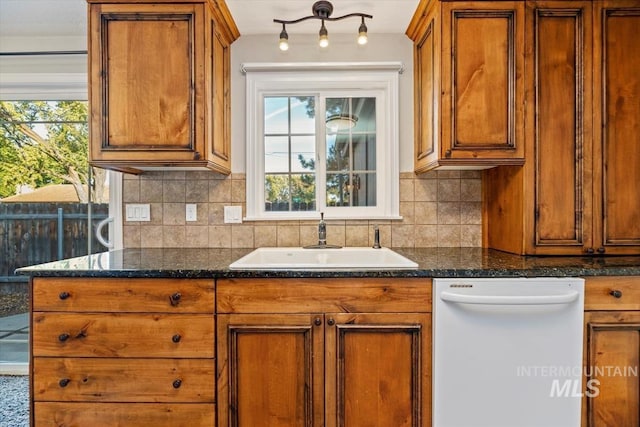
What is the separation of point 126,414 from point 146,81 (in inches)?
60.5

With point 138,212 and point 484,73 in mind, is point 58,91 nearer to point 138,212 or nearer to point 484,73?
point 138,212

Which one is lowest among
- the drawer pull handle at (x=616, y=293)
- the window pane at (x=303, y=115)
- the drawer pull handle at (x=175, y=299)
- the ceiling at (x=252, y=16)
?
the drawer pull handle at (x=175, y=299)

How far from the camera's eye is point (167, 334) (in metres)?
1.41

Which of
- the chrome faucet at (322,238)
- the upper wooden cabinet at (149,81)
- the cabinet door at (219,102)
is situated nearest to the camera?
the upper wooden cabinet at (149,81)

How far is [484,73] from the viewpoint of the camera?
66.6 inches

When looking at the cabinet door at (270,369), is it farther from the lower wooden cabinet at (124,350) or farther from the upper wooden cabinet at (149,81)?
the upper wooden cabinet at (149,81)

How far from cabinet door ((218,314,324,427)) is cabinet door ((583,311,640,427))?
1132mm

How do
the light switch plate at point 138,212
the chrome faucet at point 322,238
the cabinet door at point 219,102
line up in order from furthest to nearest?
the light switch plate at point 138,212 < the chrome faucet at point 322,238 < the cabinet door at point 219,102

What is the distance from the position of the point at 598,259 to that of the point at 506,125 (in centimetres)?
79

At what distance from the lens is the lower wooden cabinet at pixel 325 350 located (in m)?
1.42

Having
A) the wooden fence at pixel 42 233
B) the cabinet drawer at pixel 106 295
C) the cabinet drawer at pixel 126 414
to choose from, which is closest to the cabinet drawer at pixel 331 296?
the cabinet drawer at pixel 106 295

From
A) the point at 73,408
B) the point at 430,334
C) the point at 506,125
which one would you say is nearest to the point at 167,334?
the point at 73,408

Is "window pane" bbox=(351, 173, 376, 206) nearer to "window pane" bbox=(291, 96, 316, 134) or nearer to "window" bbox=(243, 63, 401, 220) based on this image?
"window" bbox=(243, 63, 401, 220)

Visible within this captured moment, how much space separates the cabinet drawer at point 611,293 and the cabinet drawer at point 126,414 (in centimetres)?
166
